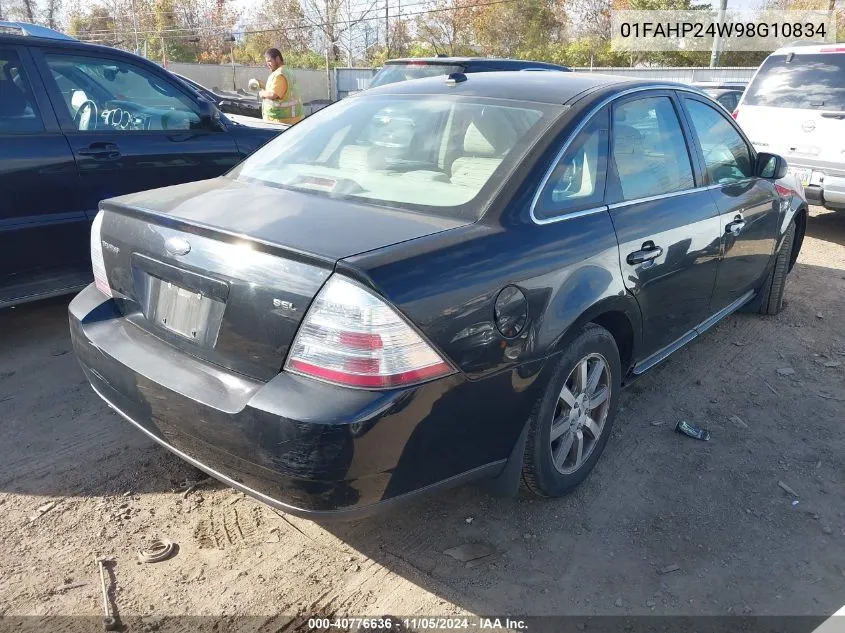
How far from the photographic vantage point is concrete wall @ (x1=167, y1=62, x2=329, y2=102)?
36.7 m

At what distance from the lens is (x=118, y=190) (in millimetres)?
4453

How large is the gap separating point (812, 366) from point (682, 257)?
5.75ft

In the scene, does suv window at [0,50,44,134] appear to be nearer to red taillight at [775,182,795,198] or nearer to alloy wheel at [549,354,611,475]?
alloy wheel at [549,354,611,475]

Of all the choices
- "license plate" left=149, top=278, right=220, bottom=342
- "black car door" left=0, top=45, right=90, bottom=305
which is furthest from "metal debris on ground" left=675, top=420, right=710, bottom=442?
"black car door" left=0, top=45, right=90, bottom=305

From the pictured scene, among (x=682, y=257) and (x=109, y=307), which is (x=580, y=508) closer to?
(x=682, y=257)

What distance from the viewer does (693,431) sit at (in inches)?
139

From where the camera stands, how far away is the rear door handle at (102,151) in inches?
168

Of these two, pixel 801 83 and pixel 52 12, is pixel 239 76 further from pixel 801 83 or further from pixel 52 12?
pixel 801 83

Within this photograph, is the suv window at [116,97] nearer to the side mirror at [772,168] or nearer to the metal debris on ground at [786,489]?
the side mirror at [772,168]

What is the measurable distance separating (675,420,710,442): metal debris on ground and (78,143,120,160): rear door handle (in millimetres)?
3755

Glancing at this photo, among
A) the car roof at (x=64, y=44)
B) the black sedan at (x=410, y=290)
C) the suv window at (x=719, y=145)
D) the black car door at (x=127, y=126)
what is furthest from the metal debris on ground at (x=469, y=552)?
the car roof at (x=64, y=44)

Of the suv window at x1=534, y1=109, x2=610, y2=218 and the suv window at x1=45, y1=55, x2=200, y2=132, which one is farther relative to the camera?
the suv window at x1=45, y1=55, x2=200, y2=132

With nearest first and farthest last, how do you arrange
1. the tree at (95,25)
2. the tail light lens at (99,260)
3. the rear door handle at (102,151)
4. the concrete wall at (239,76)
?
the tail light lens at (99,260)
the rear door handle at (102,151)
the concrete wall at (239,76)
the tree at (95,25)

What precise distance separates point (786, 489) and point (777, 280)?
243 centimetres
